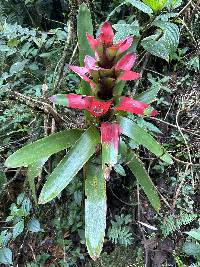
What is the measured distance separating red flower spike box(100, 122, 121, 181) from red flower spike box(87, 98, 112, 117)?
3.0 inches

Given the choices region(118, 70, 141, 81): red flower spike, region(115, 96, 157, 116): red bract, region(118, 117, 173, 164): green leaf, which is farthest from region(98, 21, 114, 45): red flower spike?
region(118, 117, 173, 164): green leaf

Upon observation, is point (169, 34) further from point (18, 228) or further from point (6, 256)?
point (6, 256)

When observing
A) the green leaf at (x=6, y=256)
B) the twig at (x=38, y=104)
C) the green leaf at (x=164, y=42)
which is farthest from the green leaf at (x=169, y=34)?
the green leaf at (x=6, y=256)

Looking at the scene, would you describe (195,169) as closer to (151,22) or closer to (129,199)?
(129,199)

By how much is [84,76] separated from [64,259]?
3.21ft

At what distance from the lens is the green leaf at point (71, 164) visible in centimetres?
148

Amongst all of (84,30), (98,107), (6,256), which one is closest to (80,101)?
(98,107)

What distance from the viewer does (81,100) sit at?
1.48 m

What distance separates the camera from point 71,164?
1.52 m

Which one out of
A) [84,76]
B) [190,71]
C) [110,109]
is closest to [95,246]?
[110,109]

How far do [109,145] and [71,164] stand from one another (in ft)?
0.55

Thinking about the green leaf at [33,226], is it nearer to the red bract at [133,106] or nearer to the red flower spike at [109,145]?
the red flower spike at [109,145]

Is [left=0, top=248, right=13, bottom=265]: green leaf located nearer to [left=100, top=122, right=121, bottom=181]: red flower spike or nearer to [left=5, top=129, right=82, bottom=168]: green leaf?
[left=5, top=129, right=82, bottom=168]: green leaf

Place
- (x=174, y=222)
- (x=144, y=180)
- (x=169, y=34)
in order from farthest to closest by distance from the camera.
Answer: (x=174, y=222) → (x=169, y=34) → (x=144, y=180)
